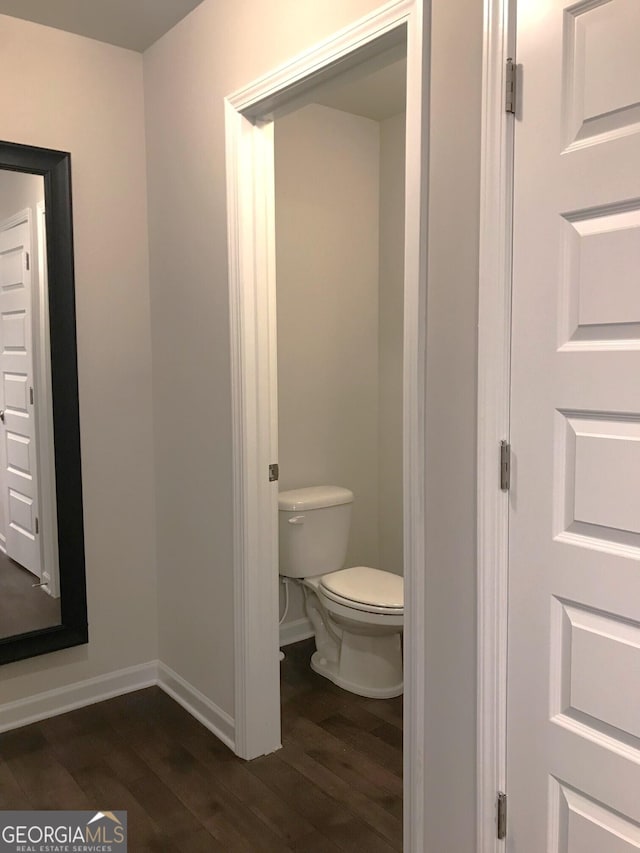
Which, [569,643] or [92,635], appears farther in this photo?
[92,635]

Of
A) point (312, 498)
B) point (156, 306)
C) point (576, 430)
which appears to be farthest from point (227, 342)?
point (576, 430)

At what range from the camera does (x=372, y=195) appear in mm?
3533

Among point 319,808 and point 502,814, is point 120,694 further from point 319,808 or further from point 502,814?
point 502,814

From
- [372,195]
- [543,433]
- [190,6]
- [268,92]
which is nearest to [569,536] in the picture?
[543,433]

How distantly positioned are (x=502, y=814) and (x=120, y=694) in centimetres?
183

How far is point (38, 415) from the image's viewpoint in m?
2.64

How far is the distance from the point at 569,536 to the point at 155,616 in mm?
2066

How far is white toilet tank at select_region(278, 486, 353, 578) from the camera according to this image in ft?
10.2

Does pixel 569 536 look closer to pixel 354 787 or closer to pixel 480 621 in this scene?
pixel 480 621

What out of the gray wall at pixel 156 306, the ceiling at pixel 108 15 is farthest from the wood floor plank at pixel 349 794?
the ceiling at pixel 108 15

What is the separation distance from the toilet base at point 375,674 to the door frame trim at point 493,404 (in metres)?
1.30

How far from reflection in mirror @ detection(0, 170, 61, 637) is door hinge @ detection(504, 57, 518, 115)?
5.86 feet

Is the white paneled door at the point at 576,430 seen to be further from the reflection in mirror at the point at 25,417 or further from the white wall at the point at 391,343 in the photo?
the white wall at the point at 391,343

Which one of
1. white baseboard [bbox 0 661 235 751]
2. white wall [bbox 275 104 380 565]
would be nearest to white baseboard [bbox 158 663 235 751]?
white baseboard [bbox 0 661 235 751]
